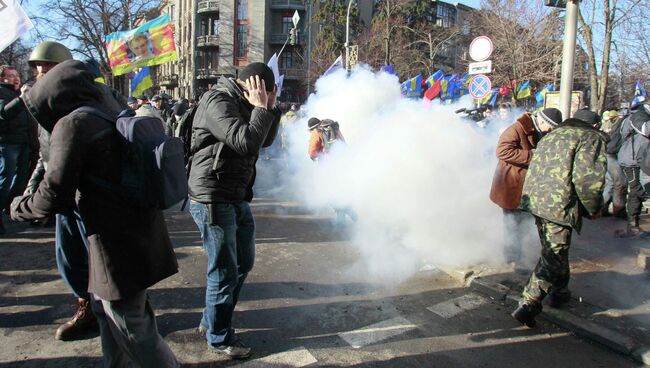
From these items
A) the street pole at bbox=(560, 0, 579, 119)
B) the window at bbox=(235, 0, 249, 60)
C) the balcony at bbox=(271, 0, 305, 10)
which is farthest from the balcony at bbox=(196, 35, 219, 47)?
the street pole at bbox=(560, 0, 579, 119)

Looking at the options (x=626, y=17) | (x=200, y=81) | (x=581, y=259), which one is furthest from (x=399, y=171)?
(x=200, y=81)

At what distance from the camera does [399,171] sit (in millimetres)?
5832

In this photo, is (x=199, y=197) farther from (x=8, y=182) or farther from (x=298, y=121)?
(x=298, y=121)

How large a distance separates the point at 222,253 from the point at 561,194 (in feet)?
8.96

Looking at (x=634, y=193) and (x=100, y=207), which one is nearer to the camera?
(x=100, y=207)

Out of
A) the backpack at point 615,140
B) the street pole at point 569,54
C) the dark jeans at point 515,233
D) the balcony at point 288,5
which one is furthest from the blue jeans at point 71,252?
the balcony at point 288,5

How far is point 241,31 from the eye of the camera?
45.7m

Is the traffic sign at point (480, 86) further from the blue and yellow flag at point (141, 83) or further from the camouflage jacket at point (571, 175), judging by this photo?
the blue and yellow flag at point (141, 83)

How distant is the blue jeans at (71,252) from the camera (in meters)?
3.09

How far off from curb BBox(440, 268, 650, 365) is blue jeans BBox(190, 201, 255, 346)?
258 cm

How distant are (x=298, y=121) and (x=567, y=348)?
29.9ft

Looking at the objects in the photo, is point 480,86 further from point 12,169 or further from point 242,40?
point 242,40

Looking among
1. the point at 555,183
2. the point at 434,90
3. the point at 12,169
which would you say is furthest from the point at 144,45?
the point at 555,183

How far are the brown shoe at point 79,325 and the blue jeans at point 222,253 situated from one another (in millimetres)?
937
